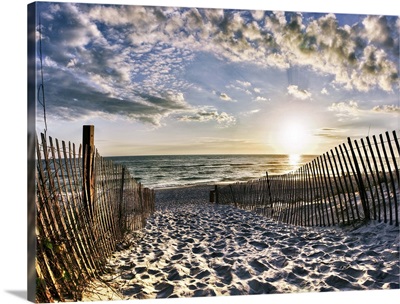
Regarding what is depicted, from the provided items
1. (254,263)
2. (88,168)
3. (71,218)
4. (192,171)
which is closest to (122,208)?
(88,168)

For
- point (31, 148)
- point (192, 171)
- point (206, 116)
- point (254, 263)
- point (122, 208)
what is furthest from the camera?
point (192, 171)

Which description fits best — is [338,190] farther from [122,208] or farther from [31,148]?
[31,148]

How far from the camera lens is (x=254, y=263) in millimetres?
3832

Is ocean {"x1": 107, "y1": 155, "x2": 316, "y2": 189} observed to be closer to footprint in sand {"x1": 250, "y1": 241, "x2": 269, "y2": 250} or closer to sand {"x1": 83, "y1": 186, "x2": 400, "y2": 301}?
sand {"x1": 83, "y1": 186, "x2": 400, "y2": 301}

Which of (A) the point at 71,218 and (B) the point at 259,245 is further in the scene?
(B) the point at 259,245

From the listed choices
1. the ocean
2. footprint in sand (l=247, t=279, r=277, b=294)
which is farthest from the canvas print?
the ocean

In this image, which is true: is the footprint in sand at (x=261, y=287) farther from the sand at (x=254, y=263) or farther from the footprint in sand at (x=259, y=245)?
the footprint in sand at (x=259, y=245)

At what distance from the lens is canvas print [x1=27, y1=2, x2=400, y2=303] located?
3090mm

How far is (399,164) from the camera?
446 centimetres

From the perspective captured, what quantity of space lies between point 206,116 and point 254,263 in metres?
2.57

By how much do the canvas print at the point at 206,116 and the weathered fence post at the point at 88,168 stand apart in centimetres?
1

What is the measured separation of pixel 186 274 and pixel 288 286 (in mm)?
1010

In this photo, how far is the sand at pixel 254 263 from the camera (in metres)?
3.31

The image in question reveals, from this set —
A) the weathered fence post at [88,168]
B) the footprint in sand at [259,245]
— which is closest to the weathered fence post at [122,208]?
the weathered fence post at [88,168]
